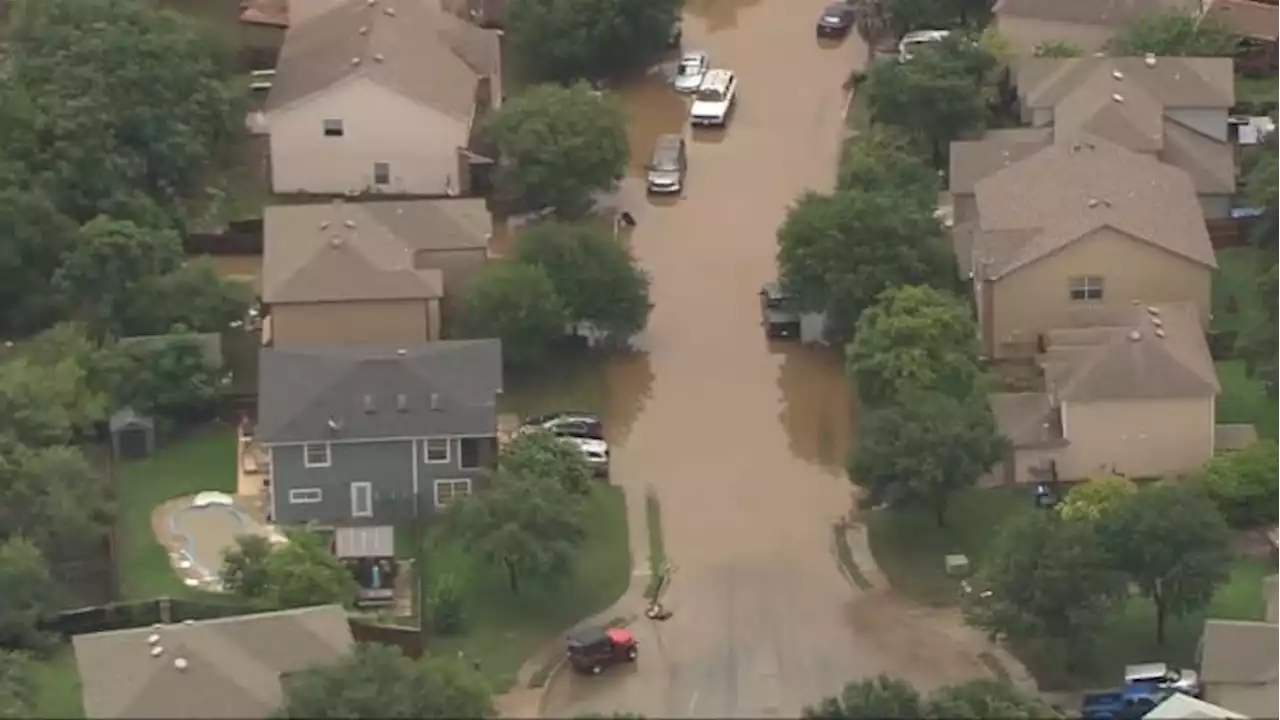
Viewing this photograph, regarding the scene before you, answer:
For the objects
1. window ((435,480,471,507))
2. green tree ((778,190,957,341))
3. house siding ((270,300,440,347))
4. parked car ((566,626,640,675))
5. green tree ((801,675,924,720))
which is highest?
green tree ((778,190,957,341))

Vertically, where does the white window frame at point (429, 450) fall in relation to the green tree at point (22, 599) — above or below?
above

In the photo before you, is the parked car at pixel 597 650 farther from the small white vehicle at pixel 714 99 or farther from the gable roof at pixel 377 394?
the small white vehicle at pixel 714 99

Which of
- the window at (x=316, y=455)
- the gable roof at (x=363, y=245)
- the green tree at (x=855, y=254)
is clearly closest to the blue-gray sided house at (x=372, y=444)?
the window at (x=316, y=455)

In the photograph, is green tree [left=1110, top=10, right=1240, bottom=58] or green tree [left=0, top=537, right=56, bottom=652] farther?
green tree [left=1110, top=10, right=1240, bottom=58]

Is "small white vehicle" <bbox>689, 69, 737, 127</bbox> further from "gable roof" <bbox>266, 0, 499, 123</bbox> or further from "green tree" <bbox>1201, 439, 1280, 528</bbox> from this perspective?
"green tree" <bbox>1201, 439, 1280, 528</bbox>

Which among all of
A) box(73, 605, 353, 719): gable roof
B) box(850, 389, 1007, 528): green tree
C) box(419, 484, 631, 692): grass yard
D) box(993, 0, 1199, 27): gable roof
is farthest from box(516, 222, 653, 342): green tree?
box(993, 0, 1199, 27): gable roof

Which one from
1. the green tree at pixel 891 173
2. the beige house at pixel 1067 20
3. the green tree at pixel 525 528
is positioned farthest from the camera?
the beige house at pixel 1067 20

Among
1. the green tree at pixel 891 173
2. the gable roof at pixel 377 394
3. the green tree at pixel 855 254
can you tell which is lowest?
the gable roof at pixel 377 394

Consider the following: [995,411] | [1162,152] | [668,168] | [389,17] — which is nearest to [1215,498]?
[995,411]
